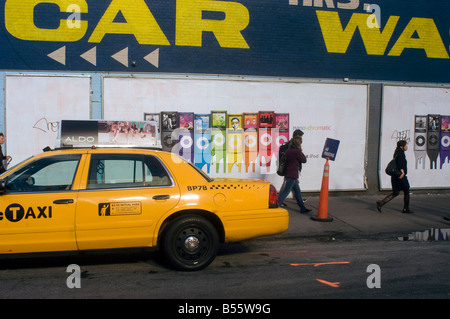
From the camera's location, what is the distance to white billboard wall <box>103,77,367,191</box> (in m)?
11.0

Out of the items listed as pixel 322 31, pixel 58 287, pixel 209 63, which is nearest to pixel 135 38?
pixel 209 63

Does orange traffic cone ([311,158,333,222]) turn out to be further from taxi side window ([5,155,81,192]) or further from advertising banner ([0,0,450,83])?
taxi side window ([5,155,81,192])

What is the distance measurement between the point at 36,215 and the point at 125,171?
1225 mm

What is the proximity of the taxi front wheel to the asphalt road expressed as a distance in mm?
164

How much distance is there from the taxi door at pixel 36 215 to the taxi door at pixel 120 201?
15 cm

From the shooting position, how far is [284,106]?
463 inches

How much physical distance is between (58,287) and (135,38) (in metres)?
7.34

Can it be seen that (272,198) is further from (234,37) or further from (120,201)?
(234,37)

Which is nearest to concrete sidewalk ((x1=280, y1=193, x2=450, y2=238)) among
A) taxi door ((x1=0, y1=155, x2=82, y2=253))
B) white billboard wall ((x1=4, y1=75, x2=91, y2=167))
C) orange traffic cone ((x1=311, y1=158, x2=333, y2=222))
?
orange traffic cone ((x1=311, y1=158, x2=333, y2=222))

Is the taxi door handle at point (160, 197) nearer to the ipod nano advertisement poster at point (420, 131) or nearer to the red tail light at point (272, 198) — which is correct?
the red tail light at point (272, 198)

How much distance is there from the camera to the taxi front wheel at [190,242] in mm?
5730

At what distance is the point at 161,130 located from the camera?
11141 mm

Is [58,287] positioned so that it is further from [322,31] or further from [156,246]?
[322,31]
